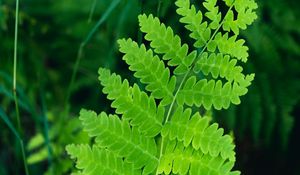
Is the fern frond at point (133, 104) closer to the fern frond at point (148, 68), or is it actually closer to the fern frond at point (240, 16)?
the fern frond at point (148, 68)

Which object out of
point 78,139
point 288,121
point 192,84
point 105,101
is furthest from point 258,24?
point 192,84

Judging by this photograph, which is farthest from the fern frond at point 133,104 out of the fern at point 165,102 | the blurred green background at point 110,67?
the blurred green background at point 110,67

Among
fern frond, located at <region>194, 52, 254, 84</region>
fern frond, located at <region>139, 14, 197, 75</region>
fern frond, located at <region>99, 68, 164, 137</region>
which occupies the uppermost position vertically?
fern frond, located at <region>139, 14, 197, 75</region>

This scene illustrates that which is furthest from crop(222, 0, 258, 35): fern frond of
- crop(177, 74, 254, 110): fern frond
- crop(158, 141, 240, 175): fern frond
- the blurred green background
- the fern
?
the blurred green background

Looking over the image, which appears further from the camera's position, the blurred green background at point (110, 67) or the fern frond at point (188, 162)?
the blurred green background at point (110, 67)

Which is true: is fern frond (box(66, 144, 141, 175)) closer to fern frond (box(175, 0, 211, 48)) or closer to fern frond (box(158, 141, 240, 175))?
fern frond (box(158, 141, 240, 175))

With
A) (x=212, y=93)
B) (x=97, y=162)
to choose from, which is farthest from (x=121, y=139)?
(x=212, y=93)
